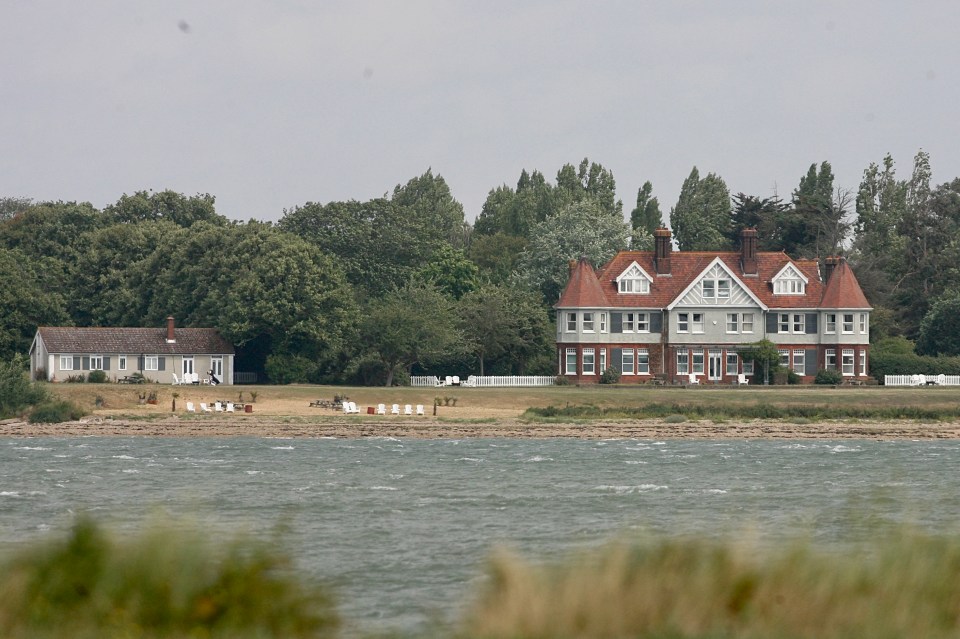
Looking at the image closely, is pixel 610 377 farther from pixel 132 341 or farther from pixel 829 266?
pixel 132 341

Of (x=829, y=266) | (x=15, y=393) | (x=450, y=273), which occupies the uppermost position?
(x=450, y=273)

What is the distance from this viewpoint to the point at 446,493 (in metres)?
35.6

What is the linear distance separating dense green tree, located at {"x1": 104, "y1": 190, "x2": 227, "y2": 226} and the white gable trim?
33.7 m

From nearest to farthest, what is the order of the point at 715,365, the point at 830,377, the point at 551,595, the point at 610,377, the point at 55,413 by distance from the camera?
the point at 551,595 → the point at 55,413 → the point at 830,377 → the point at 610,377 → the point at 715,365

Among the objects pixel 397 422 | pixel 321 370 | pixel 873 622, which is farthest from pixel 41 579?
pixel 321 370

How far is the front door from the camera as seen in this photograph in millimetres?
76812

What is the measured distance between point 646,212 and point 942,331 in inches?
1512

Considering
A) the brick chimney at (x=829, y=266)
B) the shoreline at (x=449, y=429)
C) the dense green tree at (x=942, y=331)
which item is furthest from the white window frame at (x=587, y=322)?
the shoreline at (x=449, y=429)

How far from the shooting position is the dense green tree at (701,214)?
10844 cm

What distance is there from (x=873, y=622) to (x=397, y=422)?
150 feet

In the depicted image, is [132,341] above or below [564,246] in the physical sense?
below

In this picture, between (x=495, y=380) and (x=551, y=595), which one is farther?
(x=495, y=380)

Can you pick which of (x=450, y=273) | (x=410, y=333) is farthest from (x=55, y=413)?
(x=450, y=273)

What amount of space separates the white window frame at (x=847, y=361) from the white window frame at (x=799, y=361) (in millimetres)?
1876
